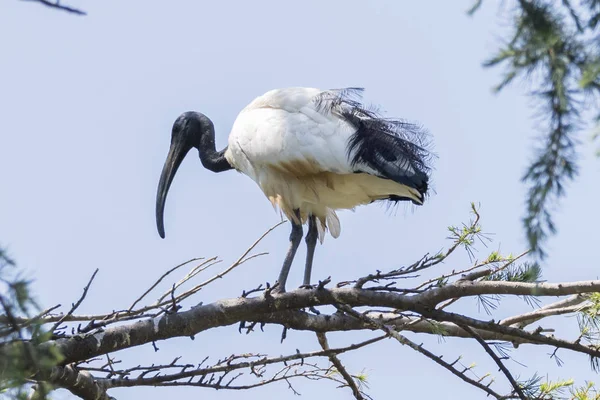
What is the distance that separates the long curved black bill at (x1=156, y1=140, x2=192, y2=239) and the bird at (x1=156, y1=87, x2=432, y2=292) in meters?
0.82

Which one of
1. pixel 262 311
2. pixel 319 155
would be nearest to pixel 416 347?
pixel 262 311

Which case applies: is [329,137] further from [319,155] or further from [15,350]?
[15,350]

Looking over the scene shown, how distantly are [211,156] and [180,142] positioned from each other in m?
0.41

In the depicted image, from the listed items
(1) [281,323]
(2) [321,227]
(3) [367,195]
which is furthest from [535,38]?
(2) [321,227]

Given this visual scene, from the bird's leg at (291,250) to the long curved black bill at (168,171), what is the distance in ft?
4.57

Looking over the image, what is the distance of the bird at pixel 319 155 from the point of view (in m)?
6.11

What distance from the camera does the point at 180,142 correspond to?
783 cm

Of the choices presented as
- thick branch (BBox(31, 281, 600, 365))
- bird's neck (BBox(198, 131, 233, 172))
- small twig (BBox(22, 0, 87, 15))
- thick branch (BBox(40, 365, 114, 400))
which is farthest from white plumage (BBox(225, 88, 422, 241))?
small twig (BBox(22, 0, 87, 15))

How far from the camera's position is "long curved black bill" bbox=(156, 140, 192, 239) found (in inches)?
307

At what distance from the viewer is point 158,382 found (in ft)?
15.6

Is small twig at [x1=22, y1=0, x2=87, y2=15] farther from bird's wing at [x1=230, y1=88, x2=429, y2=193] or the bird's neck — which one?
the bird's neck

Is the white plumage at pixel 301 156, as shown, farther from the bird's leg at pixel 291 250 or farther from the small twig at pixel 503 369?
the small twig at pixel 503 369

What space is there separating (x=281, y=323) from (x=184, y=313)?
0.62 meters

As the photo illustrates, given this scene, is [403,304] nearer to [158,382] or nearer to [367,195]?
[158,382]
